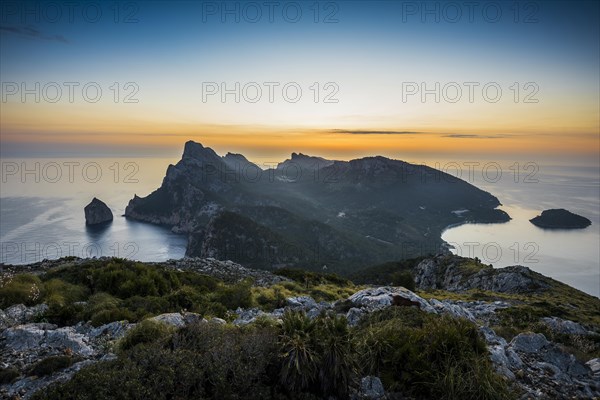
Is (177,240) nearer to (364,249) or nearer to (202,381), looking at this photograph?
(364,249)

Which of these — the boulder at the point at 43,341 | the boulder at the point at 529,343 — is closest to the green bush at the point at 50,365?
the boulder at the point at 43,341

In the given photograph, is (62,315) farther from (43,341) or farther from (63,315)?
(43,341)

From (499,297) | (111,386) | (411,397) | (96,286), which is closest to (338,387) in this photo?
(411,397)

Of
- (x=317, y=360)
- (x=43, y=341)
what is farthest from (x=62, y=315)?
(x=317, y=360)

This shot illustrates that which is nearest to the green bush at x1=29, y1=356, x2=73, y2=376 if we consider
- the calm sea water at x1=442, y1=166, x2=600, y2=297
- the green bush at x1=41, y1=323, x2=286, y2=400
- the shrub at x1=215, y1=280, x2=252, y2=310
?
the green bush at x1=41, y1=323, x2=286, y2=400

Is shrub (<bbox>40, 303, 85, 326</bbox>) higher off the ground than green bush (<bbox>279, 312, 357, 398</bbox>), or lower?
lower

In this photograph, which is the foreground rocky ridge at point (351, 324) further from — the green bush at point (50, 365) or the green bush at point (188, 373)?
the green bush at point (188, 373)

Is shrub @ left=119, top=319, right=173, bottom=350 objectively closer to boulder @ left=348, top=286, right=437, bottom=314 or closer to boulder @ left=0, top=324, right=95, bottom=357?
boulder @ left=0, top=324, right=95, bottom=357
